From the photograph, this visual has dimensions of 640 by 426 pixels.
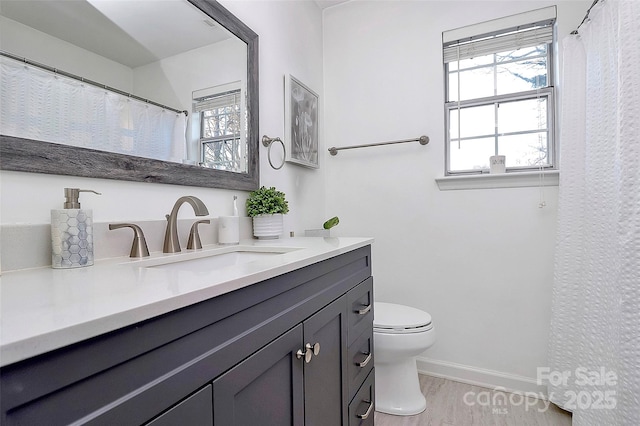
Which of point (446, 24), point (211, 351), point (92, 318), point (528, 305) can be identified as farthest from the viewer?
point (446, 24)

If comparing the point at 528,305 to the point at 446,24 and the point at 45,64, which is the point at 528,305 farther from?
the point at 45,64

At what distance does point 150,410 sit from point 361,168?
195 centimetres

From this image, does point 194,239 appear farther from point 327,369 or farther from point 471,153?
point 471,153

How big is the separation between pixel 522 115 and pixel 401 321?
141 cm

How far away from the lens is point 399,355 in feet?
5.29

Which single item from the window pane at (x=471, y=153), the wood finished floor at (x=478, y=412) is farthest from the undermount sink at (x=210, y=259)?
the window pane at (x=471, y=153)

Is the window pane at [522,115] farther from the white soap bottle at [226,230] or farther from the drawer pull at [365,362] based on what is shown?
the white soap bottle at [226,230]

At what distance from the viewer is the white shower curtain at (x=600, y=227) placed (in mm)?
1056

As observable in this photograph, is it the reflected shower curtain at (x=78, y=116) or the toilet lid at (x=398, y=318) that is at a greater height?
the reflected shower curtain at (x=78, y=116)

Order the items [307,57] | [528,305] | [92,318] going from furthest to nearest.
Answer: [307,57], [528,305], [92,318]

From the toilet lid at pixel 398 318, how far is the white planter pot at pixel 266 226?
70 centimetres

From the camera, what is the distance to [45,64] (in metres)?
0.81

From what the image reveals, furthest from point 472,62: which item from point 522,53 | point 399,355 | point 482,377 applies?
point 482,377

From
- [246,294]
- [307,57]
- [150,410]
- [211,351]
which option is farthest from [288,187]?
[150,410]
